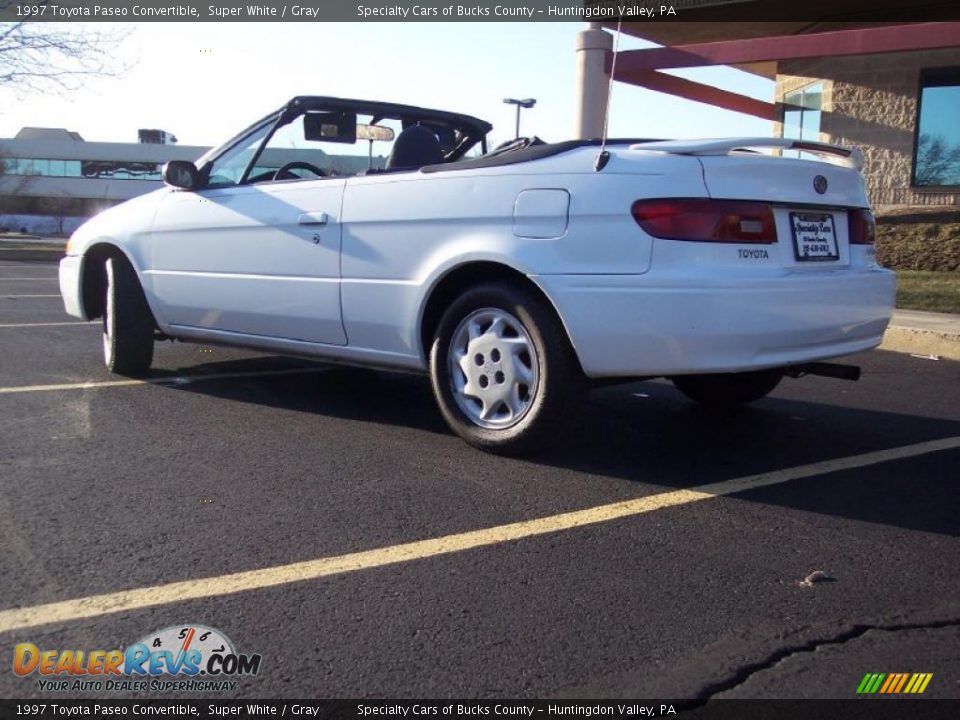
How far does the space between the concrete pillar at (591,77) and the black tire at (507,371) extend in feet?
38.7

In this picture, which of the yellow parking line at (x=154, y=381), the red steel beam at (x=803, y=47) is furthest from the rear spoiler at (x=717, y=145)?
the red steel beam at (x=803, y=47)

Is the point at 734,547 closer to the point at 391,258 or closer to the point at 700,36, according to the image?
the point at 391,258

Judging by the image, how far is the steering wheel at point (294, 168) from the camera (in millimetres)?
5627

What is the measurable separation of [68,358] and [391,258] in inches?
128

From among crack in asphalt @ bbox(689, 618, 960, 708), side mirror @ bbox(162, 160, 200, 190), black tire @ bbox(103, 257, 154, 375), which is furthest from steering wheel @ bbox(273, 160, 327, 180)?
crack in asphalt @ bbox(689, 618, 960, 708)

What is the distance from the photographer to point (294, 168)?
5820 millimetres

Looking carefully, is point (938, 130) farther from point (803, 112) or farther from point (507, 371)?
point (507, 371)

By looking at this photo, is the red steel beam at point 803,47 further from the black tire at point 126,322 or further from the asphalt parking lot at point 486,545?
the black tire at point 126,322

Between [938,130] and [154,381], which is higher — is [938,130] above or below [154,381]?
above

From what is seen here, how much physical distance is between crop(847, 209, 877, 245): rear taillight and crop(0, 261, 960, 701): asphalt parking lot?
101 cm

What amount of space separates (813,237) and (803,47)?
1051cm

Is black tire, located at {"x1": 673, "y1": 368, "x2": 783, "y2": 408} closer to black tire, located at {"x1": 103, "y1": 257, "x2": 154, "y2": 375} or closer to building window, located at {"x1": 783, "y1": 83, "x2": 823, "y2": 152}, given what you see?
black tire, located at {"x1": 103, "y1": 257, "x2": 154, "y2": 375}

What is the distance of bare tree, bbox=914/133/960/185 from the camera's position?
14797 millimetres

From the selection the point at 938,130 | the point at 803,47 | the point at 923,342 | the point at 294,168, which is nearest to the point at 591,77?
the point at 803,47
